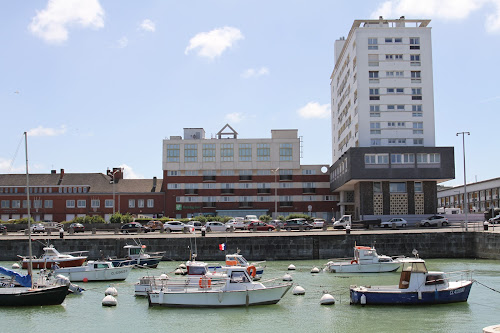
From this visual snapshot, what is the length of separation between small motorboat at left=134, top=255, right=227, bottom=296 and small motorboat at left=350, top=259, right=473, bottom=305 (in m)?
9.28

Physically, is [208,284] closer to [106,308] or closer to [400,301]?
[106,308]

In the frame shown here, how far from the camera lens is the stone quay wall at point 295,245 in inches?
2442

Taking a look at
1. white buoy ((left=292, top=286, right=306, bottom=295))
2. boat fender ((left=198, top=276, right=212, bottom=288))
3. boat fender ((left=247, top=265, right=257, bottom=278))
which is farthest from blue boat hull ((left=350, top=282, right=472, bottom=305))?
boat fender ((left=247, top=265, right=257, bottom=278))

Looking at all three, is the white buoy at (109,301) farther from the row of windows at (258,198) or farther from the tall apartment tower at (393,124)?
the row of windows at (258,198)

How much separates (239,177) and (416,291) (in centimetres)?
8336

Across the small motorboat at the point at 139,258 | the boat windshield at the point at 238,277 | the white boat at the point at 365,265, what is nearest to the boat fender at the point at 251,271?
the boat windshield at the point at 238,277

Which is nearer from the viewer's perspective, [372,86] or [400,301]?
[400,301]

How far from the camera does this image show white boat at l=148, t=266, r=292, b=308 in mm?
34375

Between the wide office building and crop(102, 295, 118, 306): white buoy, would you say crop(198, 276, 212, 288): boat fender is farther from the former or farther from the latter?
the wide office building

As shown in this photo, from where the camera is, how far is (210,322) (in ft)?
102

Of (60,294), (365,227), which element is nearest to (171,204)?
(365,227)

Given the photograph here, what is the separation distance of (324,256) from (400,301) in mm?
28008

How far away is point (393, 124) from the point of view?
9162 cm

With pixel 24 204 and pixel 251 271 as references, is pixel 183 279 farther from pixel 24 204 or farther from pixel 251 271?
pixel 24 204
